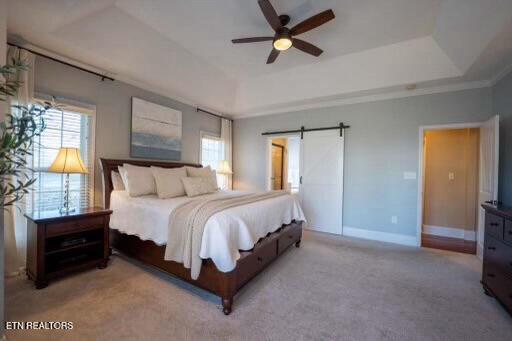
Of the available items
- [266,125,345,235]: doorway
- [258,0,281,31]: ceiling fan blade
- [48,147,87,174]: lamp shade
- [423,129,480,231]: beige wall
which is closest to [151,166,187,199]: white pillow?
[48,147,87,174]: lamp shade

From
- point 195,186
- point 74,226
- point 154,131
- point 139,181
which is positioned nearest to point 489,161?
point 195,186

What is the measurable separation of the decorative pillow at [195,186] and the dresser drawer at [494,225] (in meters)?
3.44

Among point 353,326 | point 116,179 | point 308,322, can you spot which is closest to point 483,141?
point 353,326

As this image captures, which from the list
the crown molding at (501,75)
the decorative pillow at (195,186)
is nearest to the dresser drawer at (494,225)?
the crown molding at (501,75)

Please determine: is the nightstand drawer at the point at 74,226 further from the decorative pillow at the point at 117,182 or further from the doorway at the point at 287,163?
the doorway at the point at 287,163

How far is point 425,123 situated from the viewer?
A: 374cm

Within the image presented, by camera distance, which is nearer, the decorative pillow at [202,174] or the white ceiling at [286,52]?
the white ceiling at [286,52]

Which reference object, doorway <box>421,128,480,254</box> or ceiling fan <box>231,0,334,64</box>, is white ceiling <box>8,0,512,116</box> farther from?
doorway <box>421,128,480,254</box>

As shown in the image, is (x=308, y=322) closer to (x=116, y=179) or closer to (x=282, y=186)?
(x=116, y=179)

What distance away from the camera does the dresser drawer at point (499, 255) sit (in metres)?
1.97

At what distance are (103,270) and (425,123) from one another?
17.2 ft

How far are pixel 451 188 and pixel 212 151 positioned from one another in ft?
17.0

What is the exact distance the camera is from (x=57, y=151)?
284cm

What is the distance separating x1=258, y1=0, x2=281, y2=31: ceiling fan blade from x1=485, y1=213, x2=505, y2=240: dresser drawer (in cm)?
293
